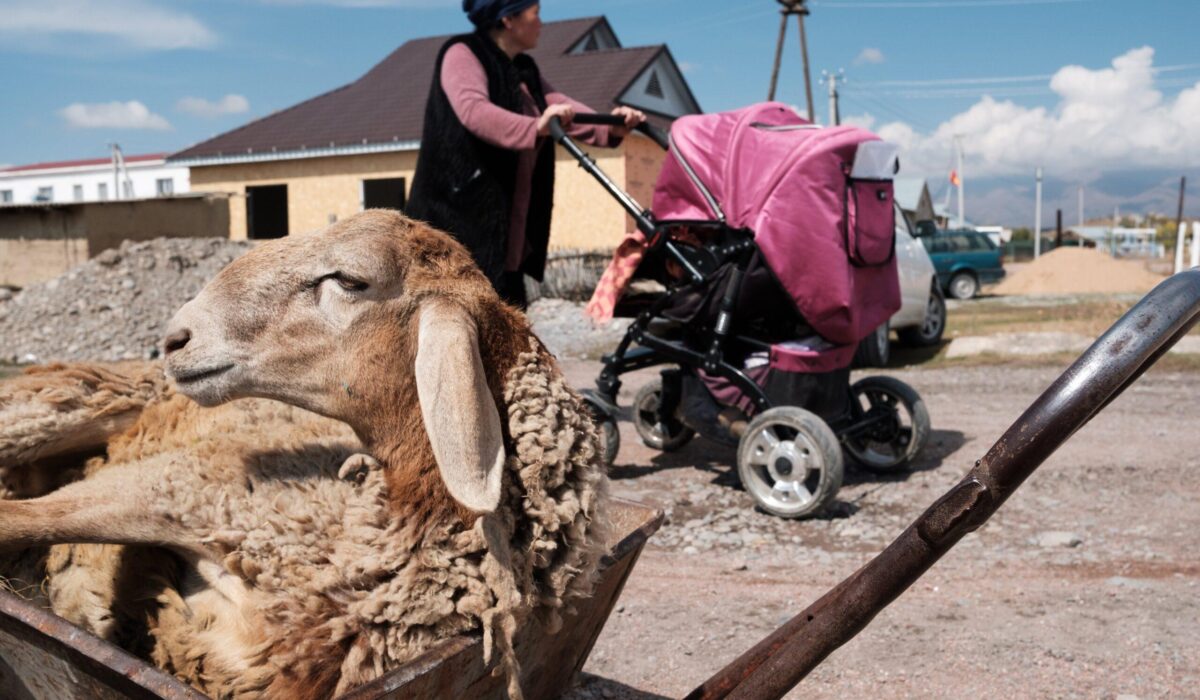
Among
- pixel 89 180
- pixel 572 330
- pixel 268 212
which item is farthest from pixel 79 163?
pixel 572 330

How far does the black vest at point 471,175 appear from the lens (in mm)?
4383

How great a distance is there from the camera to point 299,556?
6.95 ft

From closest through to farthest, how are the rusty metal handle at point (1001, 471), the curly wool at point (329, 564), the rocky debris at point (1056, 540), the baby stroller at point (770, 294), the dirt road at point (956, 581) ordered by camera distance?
1. the rusty metal handle at point (1001, 471)
2. the curly wool at point (329, 564)
3. the dirt road at point (956, 581)
4. the rocky debris at point (1056, 540)
5. the baby stroller at point (770, 294)

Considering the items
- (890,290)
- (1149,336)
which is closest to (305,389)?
(1149,336)

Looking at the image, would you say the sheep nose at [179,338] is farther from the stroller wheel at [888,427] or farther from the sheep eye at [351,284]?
the stroller wheel at [888,427]

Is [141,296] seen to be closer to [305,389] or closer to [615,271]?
[615,271]

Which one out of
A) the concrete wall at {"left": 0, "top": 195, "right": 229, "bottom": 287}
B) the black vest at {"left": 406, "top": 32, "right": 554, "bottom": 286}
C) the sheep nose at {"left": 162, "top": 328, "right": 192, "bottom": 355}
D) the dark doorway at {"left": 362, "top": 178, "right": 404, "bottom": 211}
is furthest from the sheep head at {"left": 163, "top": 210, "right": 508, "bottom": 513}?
the dark doorway at {"left": 362, "top": 178, "right": 404, "bottom": 211}

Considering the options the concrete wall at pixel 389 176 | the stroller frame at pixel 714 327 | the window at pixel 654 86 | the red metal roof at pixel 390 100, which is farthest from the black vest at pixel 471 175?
the window at pixel 654 86

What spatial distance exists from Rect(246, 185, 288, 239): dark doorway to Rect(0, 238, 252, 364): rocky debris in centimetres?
932

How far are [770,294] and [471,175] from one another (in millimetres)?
1996

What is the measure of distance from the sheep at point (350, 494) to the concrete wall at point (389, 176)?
1711 centimetres

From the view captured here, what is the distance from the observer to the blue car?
2355cm

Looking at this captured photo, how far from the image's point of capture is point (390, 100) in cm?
2484

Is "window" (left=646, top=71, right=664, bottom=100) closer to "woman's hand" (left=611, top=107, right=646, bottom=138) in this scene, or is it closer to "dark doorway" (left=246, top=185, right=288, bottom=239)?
"dark doorway" (left=246, top=185, right=288, bottom=239)
